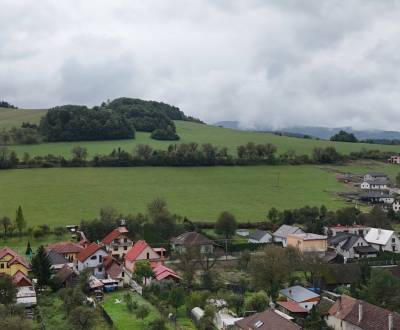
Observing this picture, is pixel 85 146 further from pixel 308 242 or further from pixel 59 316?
pixel 59 316

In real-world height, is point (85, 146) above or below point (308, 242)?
above

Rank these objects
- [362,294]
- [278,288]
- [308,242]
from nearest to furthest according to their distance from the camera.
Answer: [362,294] → [278,288] → [308,242]

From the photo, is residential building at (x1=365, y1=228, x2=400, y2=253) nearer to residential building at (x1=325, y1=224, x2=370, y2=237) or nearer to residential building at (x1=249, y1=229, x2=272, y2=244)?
residential building at (x1=325, y1=224, x2=370, y2=237)

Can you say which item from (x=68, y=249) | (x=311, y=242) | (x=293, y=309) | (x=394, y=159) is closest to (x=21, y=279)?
(x=68, y=249)

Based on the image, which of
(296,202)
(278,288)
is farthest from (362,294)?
(296,202)

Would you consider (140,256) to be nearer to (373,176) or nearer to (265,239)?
(265,239)

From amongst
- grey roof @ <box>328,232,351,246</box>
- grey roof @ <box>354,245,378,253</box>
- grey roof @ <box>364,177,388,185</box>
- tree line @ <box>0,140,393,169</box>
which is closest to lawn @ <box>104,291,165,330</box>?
grey roof @ <box>328,232,351,246</box>

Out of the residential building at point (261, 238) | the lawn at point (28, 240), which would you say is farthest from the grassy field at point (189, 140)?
the residential building at point (261, 238)
